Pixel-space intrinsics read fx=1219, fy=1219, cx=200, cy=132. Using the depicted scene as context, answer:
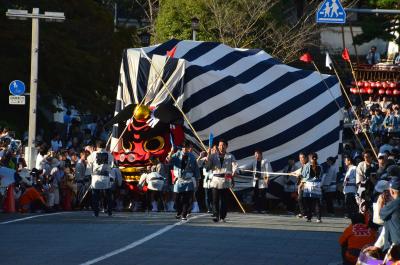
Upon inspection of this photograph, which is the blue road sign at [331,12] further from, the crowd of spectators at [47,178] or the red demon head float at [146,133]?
the crowd of spectators at [47,178]

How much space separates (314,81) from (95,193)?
9.32 m

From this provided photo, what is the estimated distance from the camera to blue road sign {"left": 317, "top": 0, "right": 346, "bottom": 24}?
27.6 m

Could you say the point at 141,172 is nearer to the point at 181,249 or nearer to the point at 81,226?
the point at 81,226

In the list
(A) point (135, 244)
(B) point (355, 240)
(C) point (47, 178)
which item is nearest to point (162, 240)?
(A) point (135, 244)

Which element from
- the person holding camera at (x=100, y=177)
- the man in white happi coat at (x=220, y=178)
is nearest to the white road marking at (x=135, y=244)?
the man in white happi coat at (x=220, y=178)

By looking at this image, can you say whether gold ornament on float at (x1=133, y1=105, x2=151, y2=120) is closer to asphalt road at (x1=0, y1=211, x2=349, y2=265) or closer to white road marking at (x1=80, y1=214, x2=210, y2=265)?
asphalt road at (x1=0, y1=211, x2=349, y2=265)

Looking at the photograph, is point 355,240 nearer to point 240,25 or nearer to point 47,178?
point 47,178

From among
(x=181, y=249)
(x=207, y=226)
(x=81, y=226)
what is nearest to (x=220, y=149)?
(x=207, y=226)

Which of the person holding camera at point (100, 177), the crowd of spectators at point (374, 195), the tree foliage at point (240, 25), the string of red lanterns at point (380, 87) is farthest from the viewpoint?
the string of red lanterns at point (380, 87)

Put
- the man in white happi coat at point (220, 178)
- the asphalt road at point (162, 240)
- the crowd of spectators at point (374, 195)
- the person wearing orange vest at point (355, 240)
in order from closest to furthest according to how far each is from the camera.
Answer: the crowd of spectators at point (374, 195) < the person wearing orange vest at point (355, 240) < the asphalt road at point (162, 240) < the man in white happi coat at point (220, 178)

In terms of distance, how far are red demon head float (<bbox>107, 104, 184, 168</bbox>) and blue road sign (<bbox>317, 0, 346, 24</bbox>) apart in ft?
15.0

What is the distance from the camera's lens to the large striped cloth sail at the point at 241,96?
30281mm

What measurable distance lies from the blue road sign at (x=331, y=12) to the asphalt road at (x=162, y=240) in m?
4.63

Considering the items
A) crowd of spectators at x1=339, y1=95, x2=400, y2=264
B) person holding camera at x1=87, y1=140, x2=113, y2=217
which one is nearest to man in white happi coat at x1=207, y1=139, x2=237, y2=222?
person holding camera at x1=87, y1=140, x2=113, y2=217
